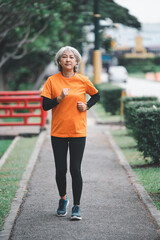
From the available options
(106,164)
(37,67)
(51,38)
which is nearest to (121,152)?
(106,164)


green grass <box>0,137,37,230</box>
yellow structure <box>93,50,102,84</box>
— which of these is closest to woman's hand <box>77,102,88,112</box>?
green grass <box>0,137,37,230</box>

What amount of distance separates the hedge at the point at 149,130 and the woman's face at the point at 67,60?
10.0 feet

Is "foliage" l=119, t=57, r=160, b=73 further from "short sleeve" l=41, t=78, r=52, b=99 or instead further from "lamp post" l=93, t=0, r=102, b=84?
"short sleeve" l=41, t=78, r=52, b=99

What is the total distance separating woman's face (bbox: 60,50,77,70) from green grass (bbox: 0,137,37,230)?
184cm

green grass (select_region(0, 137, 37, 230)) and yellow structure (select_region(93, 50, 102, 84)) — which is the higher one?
yellow structure (select_region(93, 50, 102, 84))

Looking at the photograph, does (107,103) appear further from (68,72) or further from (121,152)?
(68,72)

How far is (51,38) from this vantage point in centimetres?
2473

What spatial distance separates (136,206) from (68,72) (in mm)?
1902

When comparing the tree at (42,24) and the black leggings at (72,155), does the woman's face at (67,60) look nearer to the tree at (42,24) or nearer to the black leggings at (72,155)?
the black leggings at (72,155)

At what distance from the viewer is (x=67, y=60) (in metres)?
5.13

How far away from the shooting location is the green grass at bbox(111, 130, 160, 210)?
6402 mm

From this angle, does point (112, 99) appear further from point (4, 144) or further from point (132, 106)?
point (132, 106)

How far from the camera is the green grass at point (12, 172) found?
5775 mm

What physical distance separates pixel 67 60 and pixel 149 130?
3.25 metres
